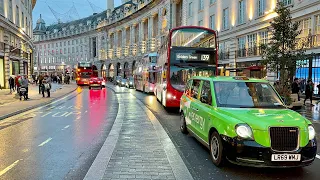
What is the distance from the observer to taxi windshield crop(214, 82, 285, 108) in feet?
A: 21.6

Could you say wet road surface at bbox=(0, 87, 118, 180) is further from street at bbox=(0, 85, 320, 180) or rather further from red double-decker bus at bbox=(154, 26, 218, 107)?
red double-decker bus at bbox=(154, 26, 218, 107)

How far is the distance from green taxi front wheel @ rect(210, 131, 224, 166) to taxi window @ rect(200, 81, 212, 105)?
87 centimetres

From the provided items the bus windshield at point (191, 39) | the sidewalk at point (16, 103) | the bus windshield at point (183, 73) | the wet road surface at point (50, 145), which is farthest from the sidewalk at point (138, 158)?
the sidewalk at point (16, 103)

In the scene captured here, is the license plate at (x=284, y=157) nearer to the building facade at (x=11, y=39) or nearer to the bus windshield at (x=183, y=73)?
the bus windshield at (x=183, y=73)

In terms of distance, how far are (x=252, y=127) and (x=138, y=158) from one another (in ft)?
8.06

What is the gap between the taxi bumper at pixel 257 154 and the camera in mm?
5344

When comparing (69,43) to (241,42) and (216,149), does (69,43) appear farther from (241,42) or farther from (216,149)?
(216,149)

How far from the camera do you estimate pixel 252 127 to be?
5406 mm

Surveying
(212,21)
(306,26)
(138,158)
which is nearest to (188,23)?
(212,21)

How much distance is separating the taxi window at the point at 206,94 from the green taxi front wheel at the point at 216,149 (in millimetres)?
872

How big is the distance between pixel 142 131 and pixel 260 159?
16.2 feet

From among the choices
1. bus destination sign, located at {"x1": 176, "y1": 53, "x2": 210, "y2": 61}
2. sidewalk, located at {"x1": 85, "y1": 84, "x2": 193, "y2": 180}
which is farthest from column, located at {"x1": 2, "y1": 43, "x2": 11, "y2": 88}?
sidewalk, located at {"x1": 85, "y1": 84, "x2": 193, "y2": 180}

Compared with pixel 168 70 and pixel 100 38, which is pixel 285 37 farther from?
pixel 100 38

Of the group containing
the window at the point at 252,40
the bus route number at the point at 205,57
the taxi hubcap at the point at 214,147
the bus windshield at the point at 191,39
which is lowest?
the taxi hubcap at the point at 214,147
